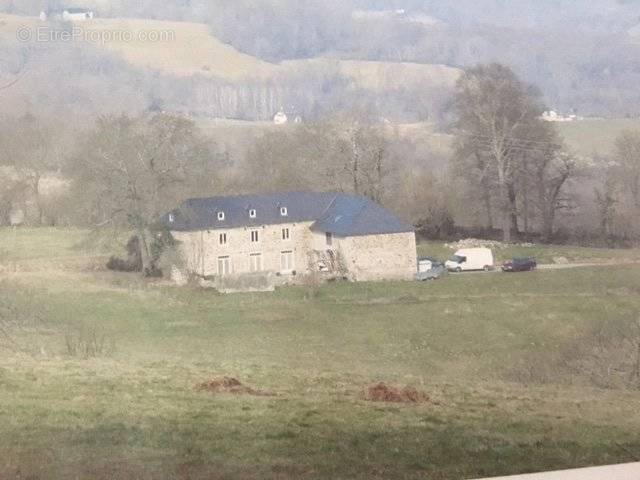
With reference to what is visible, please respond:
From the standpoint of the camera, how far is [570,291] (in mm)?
4770

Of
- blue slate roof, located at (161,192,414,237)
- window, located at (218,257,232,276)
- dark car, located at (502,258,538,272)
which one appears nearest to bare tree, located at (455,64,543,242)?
dark car, located at (502,258,538,272)

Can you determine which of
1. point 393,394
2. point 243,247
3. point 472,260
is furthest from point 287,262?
point 472,260

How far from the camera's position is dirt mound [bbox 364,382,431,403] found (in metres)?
4.27

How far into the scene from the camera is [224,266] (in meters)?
4.39

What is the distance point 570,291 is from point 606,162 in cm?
76

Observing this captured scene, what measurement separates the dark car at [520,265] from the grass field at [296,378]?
0.18 ft

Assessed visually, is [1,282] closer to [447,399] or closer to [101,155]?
[101,155]

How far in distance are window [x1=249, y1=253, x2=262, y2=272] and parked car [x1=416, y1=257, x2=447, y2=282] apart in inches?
31.8

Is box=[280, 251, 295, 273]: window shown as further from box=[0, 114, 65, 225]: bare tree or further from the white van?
box=[0, 114, 65, 225]: bare tree

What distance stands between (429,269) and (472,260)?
0.27 metres

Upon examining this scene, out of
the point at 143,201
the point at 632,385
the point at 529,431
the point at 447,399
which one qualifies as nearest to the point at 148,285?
the point at 143,201

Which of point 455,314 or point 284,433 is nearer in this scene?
point 284,433

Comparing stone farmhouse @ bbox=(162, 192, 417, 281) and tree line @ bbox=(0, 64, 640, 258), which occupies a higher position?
tree line @ bbox=(0, 64, 640, 258)

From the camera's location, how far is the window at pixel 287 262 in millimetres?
4461
